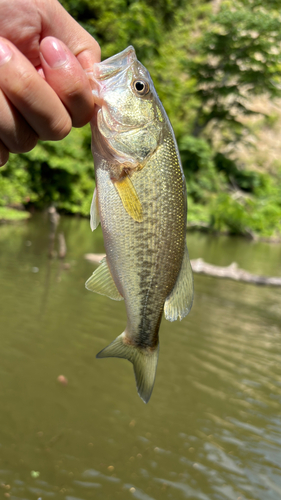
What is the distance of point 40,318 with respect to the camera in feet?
24.4

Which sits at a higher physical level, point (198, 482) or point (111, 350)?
point (111, 350)

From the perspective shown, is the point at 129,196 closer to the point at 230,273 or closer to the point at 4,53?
the point at 4,53

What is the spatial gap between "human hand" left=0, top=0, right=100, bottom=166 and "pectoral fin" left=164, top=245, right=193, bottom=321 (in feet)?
2.86

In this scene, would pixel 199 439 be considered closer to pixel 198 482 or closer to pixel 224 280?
pixel 198 482

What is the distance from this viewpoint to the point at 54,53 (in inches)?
51.2

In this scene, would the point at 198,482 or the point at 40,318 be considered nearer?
the point at 198,482

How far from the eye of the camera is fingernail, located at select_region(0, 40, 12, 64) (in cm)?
119

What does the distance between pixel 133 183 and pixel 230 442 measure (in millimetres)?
4379

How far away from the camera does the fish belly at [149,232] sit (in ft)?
5.56

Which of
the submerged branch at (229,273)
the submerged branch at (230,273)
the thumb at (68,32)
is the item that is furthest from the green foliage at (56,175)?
the thumb at (68,32)

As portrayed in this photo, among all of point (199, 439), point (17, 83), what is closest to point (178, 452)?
point (199, 439)

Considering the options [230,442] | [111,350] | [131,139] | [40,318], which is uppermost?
[131,139]

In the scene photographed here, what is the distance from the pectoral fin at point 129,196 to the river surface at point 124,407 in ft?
11.1

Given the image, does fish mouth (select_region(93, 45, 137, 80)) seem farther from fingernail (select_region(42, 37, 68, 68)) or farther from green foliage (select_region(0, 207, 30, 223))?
green foliage (select_region(0, 207, 30, 223))
